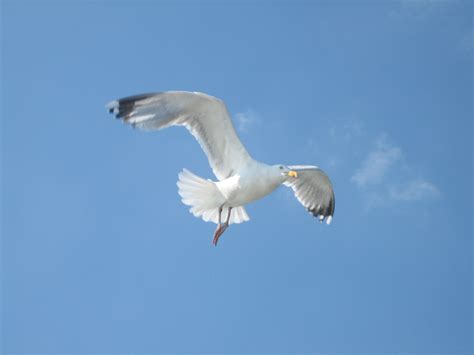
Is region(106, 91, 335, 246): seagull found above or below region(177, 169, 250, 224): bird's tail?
above

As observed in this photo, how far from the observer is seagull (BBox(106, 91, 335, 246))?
21.6 ft

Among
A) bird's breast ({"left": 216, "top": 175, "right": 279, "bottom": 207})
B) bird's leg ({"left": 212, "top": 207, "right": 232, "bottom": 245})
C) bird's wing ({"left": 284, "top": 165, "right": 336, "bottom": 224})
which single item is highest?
bird's wing ({"left": 284, "top": 165, "right": 336, "bottom": 224})

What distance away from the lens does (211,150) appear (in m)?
6.94

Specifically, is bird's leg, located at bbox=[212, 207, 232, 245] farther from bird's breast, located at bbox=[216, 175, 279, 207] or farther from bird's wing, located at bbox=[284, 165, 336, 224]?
bird's wing, located at bbox=[284, 165, 336, 224]

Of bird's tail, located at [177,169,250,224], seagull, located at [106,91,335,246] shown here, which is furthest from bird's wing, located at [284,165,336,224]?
bird's tail, located at [177,169,250,224]

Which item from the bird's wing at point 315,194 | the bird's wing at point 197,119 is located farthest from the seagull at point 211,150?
the bird's wing at point 315,194

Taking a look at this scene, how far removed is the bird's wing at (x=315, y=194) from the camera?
8016 mm

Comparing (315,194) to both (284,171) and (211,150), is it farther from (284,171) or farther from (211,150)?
(211,150)

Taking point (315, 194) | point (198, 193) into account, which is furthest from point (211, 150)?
point (315, 194)

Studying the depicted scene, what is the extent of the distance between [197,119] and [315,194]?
1.96 meters

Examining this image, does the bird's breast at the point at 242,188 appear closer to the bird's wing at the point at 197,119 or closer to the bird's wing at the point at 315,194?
the bird's wing at the point at 197,119

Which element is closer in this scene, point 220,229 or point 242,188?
point 242,188

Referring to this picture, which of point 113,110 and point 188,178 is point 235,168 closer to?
point 188,178

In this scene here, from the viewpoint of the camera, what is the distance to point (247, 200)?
271 inches
